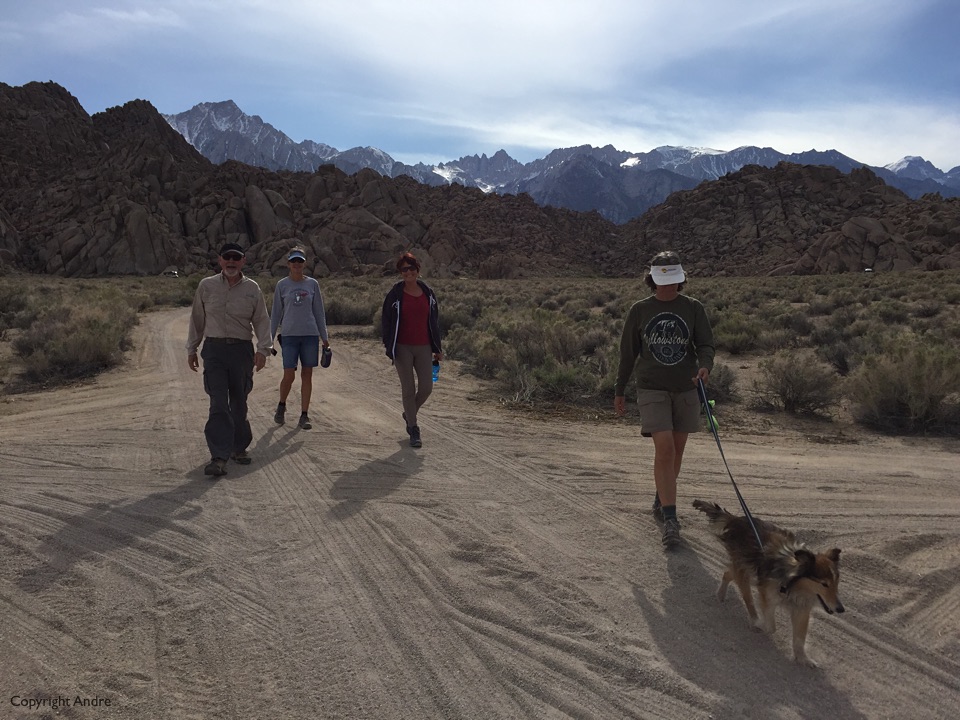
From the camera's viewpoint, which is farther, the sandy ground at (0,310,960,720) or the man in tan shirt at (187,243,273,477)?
the man in tan shirt at (187,243,273,477)

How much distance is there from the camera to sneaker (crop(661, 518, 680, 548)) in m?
4.14

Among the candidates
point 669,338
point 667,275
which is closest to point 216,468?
point 669,338

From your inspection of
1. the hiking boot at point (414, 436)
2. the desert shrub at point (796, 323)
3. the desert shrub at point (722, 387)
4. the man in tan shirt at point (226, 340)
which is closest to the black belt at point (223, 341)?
the man in tan shirt at point (226, 340)

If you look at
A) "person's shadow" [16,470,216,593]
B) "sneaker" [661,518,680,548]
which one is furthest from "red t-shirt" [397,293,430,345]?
"sneaker" [661,518,680,548]

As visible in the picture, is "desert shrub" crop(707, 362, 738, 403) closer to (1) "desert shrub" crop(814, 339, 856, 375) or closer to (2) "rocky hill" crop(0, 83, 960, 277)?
(1) "desert shrub" crop(814, 339, 856, 375)

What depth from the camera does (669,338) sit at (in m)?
4.21

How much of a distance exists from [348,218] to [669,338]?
2617 inches

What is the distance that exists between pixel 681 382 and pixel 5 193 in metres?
78.2

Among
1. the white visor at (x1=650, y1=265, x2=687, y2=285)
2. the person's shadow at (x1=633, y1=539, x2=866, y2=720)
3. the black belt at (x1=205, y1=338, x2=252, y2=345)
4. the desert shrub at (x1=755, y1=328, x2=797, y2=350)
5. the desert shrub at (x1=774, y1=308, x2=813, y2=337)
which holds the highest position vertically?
the white visor at (x1=650, y1=265, x2=687, y2=285)

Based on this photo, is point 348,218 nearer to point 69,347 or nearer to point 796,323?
point 796,323

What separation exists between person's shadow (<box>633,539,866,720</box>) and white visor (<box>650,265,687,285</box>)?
1893 millimetres

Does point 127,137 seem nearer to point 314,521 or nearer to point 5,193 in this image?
point 5,193

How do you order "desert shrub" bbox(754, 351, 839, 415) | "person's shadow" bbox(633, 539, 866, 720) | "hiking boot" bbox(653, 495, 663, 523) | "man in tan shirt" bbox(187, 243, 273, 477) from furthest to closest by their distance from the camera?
"desert shrub" bbox(754, 351, 839, 415) < "man in tan shirt" bbox(187, 243, 273, 477) < "hiking boot" bbox(653, 495, 663, 523) < "person's shadow" bbox(633, 539, 866, 720)

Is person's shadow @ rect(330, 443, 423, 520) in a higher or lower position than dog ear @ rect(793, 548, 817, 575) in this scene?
lower
